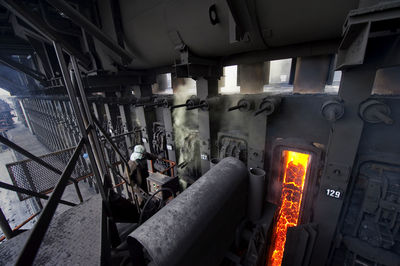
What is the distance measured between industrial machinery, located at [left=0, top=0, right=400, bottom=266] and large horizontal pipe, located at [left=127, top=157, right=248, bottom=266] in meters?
Result: 0.01

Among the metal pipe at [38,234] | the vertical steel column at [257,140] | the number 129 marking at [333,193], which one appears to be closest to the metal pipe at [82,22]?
the metal pipe at [38,234]

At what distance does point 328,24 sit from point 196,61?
7.16 ft

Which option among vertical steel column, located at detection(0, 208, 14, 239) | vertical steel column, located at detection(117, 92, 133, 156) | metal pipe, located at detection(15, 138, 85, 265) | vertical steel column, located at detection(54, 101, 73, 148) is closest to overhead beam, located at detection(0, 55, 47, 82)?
vertical steel column, located at detection(117, 92, 133, 156)

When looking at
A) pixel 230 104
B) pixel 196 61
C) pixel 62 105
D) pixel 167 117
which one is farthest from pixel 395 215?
pixel 62 105

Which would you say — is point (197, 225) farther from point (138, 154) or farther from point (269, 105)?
point (138, 154)

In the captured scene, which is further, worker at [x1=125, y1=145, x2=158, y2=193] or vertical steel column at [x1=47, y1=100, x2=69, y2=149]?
vertical steel column at [x1=47, y1=100, x2=69, y2=149]

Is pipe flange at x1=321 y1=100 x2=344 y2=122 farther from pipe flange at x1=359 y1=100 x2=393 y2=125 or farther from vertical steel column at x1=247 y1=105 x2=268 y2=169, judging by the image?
vertical steel column at x1=247 y1=105 x2=268 y2=169

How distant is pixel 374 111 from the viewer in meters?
2.40

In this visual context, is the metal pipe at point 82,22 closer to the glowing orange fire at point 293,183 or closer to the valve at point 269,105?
the valve at point 269,105

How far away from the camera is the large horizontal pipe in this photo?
1.46 meters

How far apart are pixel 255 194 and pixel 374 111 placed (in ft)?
7.51

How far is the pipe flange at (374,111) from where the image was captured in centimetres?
233

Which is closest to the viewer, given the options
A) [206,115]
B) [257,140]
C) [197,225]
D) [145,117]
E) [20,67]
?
[197,225]

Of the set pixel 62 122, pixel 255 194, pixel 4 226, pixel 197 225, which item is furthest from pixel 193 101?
pixel 62 122
